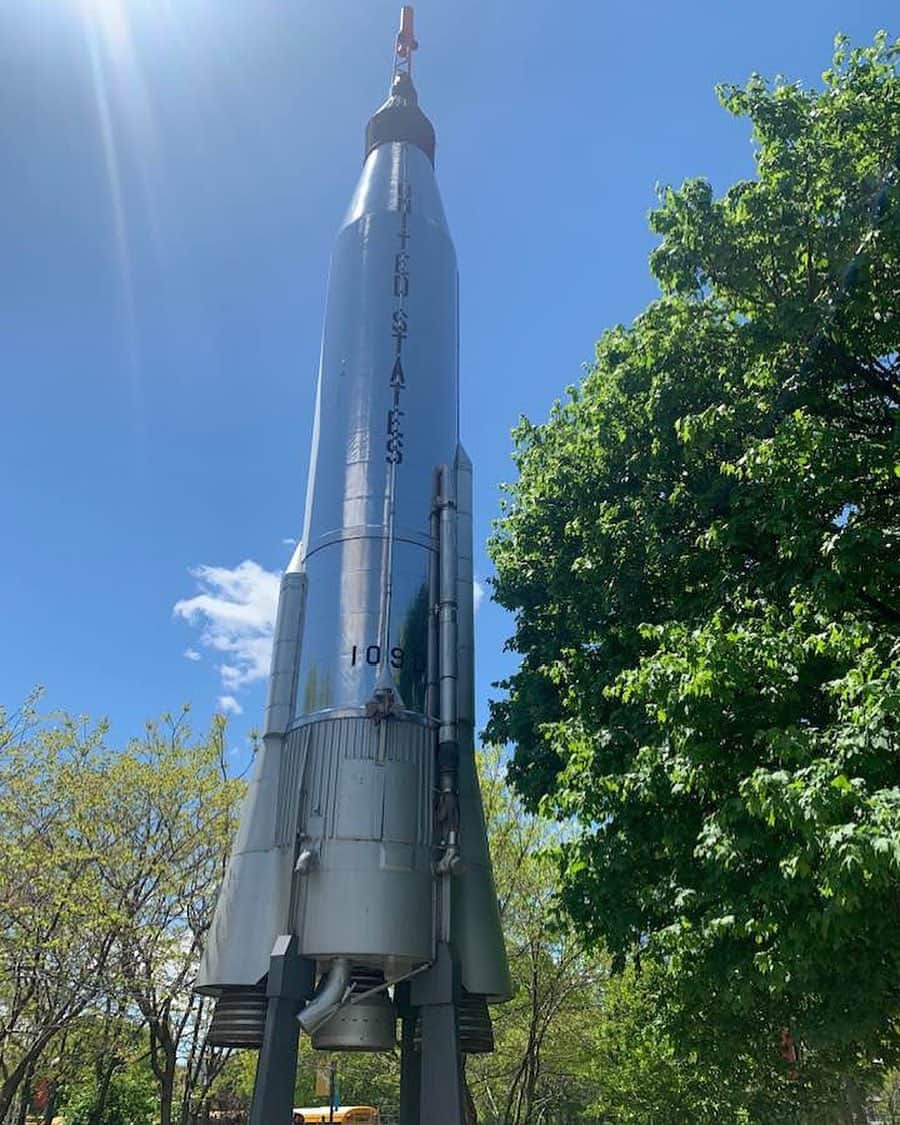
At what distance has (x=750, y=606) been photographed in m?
11.2

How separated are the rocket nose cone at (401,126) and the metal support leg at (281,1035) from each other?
1744cm

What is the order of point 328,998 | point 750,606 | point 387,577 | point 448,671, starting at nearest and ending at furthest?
point 750,606 → point 328,998 → point 448,671 → point 387,577

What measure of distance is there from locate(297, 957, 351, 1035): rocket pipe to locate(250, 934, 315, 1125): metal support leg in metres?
0.15

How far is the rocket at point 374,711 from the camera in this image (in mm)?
12531

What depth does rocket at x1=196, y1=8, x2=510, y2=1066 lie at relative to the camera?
1253 cm

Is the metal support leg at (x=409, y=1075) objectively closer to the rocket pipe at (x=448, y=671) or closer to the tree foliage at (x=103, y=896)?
the rocket pipe at (x=448, y=671)

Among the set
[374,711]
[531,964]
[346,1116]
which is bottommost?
[346,1116]

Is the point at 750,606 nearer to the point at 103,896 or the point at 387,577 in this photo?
the point at 387,577

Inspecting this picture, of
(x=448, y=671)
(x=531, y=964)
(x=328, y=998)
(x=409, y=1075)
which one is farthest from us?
(x=531, y=964)

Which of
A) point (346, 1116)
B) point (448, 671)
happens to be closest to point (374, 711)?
point (448, 671)

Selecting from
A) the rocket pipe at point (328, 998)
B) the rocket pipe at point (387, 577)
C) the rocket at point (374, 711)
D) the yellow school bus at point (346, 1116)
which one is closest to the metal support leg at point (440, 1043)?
the rocket at point (374, 711)

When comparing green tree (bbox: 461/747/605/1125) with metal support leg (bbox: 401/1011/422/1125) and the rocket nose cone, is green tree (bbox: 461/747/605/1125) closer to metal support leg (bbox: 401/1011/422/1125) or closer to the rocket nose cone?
metal support leg (bbox: 401/1011/422/1125)

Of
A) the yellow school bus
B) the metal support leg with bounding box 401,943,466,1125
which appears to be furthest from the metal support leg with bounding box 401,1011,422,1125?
the yellow school bus

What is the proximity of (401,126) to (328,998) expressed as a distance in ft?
60.6
